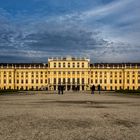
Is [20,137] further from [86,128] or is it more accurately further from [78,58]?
[78,58]

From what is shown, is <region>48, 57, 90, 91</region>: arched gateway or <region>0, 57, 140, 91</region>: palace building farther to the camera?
<region>0, 57, 140, 91</region>: palace building

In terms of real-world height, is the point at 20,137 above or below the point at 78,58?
below

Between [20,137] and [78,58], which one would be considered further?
[78,58]

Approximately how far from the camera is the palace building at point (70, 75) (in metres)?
→ 146

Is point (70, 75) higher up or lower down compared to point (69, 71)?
lower down

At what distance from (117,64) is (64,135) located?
5654 inches

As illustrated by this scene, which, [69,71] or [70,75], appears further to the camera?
[70,75]

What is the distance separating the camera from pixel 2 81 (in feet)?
484

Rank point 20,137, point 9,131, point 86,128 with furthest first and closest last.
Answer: point 86,128 < point 9,131 < point 20,137

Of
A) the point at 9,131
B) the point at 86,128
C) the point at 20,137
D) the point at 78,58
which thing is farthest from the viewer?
the point at 78,58

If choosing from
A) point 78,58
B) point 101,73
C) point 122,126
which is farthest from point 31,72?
point 122,126

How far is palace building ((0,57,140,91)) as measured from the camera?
477ft

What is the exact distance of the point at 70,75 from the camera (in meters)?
146

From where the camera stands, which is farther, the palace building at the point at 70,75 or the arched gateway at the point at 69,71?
the palace building at the point at 70,75
